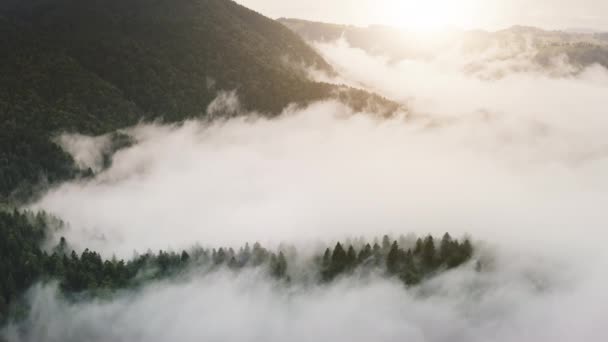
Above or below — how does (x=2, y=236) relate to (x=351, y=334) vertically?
above

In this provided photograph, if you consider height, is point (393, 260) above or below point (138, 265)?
above

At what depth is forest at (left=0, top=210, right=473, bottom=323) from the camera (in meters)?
138

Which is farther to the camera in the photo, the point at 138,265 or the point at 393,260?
the point at 138,265

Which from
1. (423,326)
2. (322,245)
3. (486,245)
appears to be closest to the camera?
(423,326)

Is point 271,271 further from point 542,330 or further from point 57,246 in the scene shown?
point 542,330

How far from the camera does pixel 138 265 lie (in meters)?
154

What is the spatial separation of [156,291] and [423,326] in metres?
77.3

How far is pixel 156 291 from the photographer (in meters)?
152

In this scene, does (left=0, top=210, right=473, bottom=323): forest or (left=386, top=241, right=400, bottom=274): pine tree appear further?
Result: (left=386, top=241, right=400, bottom=274): pine tree

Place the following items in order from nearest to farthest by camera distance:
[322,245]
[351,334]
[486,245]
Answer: [351,334]
[486,245]
[322,245]

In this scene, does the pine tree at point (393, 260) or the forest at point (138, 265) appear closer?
the forest at point (138, 265)

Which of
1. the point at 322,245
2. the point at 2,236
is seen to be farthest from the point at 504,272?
the point at 2,236

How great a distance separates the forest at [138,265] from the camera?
452 ft

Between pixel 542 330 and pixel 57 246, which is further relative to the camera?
pixel 57 246
